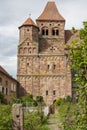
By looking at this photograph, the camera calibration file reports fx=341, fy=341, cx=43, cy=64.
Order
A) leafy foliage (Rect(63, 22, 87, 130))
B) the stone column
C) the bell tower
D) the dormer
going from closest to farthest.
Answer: leafy foliage (Rect(63, 22, 87, 130)) → the stone column → the dormer → the bell tower

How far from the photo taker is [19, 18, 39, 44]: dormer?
58188mm

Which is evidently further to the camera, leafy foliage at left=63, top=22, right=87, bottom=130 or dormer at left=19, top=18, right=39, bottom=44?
dormer at left=19, top=18, right=39, bottom=44

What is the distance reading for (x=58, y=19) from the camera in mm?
61844

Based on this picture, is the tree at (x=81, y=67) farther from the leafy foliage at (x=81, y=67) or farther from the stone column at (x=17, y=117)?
the stone column at (x=17, y=117)

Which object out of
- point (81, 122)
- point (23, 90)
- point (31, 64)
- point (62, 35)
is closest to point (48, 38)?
point (62, 35)

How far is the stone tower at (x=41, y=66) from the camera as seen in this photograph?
56.0m

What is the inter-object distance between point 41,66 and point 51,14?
11.4m

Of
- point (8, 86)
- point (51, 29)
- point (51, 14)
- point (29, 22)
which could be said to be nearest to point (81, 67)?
point (8, 86)

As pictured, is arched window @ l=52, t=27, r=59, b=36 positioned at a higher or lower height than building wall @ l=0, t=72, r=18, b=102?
higher

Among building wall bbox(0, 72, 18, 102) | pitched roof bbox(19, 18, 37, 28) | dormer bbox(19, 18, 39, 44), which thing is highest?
pitched roof bbox(19, 18, 37, 28)

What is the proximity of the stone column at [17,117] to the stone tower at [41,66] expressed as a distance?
43.8 metres

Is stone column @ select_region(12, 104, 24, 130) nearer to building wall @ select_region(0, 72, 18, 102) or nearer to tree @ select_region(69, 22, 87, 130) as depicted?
tree @ select_region(69, 22, 87, 130)

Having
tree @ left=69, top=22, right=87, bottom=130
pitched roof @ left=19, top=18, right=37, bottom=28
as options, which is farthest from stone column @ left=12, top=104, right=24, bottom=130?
pitched roof @ left=19, top=18, right=37, bottom=28

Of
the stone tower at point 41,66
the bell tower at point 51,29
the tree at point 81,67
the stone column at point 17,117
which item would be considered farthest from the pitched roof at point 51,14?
the tree at point 81,67
